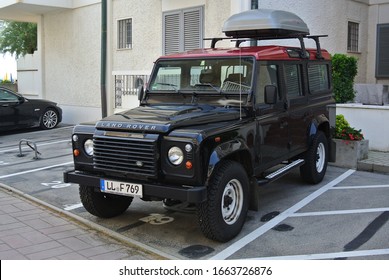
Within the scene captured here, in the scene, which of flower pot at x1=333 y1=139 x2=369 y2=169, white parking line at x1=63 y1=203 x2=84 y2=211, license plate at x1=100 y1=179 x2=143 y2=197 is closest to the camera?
license plate at x1=100 y1=179 x2=143 y2=197

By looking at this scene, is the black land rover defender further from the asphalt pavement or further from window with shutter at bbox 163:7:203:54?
window with shutter at bbox 163:7:203:54

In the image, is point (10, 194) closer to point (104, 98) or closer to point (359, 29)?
point (104, 98)

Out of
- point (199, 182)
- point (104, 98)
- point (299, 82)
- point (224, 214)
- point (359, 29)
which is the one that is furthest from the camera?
point (359, 29)

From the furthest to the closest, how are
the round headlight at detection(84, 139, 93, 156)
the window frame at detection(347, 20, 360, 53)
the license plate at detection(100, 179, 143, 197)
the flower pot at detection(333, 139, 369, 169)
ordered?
the window frame at detection(347, 20, 360, 53) → the flower pot at detection(333, 139, 369, 169) → the round headlight at detection(84, 139, 93, 156) → the license plate at detection(100, 179, 143, 197)

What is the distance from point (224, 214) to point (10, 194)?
3774 millimetres

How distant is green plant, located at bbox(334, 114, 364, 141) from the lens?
862cm

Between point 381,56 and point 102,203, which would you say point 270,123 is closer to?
point 102,203

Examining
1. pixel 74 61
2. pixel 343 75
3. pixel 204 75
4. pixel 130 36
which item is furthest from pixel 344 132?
pixel 74 61

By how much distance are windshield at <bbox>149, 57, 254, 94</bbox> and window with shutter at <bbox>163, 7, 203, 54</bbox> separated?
16.8 ft

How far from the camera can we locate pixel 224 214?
499 cm

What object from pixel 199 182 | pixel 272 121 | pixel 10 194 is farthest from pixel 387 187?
pixel 10 194

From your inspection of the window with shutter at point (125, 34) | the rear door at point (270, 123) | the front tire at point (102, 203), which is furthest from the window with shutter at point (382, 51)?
the front tire at point (102, 203)

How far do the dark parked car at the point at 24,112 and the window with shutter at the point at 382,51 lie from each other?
31.4ft

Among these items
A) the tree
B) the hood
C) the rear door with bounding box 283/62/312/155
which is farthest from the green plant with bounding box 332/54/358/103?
the tree
